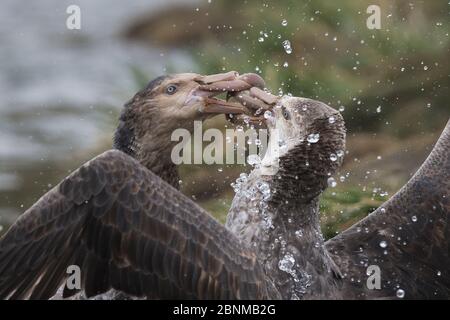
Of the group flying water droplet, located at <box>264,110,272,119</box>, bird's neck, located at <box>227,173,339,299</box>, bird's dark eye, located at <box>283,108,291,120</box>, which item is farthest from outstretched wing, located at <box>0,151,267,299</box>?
flying water droplet, located at <box>264,110,272,119</box>

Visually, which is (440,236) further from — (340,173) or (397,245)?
(340,173)

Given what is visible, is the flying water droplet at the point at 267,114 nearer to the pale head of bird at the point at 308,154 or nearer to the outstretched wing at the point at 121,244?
the pale head of bird at the point at 308,154

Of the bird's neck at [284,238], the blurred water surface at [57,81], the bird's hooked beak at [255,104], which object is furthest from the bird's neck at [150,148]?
the blurred water surface at [57,81]

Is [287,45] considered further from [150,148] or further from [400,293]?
[400,293]

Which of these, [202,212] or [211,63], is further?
[211,63]

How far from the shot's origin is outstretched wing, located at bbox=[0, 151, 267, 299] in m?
5.12

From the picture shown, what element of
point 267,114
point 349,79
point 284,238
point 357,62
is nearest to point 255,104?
point 267,114

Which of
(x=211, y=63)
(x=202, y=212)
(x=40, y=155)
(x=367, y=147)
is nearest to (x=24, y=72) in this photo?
(x=40, y=155)

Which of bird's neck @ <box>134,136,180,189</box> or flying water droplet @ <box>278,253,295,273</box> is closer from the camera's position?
flying water droplet @ <box>278,253,295,273</box>

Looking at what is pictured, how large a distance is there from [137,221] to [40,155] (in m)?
6.33

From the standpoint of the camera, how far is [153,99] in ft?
20.6

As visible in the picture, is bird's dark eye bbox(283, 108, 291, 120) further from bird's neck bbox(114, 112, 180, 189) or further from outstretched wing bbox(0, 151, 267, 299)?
outstretched wing bbox(0, 151, 267, 299)

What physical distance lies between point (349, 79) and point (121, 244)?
186 inches

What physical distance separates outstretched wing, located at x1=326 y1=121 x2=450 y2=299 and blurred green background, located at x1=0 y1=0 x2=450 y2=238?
1.72 m
